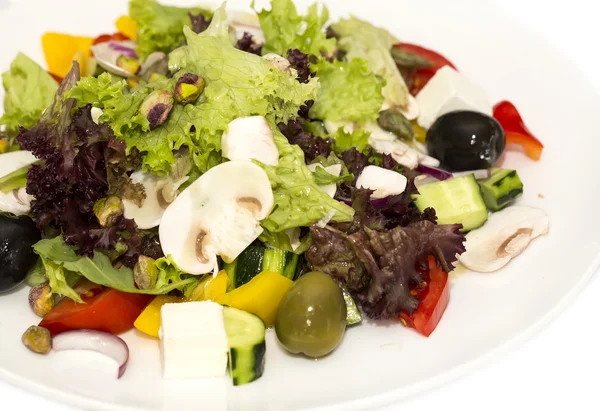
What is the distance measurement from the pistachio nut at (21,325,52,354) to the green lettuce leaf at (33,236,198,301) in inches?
9.0

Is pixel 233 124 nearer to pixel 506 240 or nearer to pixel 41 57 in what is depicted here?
pixel 506 240

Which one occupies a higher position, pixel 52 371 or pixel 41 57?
pixel 52 371

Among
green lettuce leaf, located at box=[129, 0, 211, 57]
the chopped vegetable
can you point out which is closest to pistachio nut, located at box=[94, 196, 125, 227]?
green lettuce leaf, located at box=[129, 0, 211, 57]

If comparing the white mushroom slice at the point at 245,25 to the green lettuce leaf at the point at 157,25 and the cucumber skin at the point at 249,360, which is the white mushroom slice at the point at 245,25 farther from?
the cucumber skin at the point at 249,360

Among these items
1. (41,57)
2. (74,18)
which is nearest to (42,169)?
(41,57)

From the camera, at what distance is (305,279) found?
3.33 metres

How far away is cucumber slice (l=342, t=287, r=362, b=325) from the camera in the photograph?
353 cm

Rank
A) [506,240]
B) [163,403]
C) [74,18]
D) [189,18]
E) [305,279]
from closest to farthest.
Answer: [163,403]
[305,279]
[506,240]
[189,18]
[74,18]

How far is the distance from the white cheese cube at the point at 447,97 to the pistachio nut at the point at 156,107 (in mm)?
2060

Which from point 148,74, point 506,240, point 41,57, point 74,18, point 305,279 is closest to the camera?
point 305,279

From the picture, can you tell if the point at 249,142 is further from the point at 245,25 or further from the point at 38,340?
the point at 245,25

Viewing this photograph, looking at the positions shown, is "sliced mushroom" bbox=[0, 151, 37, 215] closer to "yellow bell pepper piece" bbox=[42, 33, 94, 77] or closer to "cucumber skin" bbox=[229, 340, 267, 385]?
"yellow bell pepper piece" bbox=[42, 33, 94, 77]

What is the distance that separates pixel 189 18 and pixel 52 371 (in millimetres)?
2703

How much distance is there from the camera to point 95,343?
3.29 m
